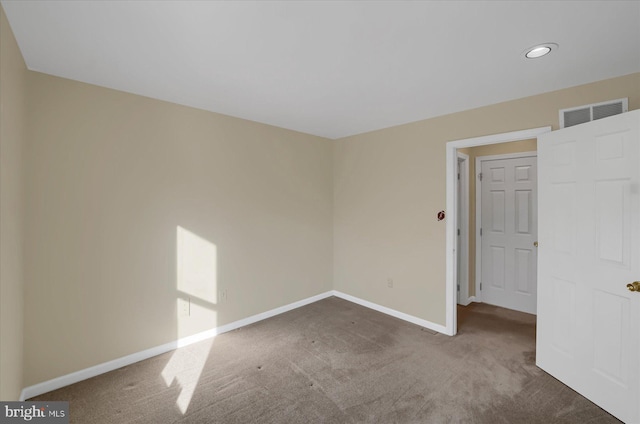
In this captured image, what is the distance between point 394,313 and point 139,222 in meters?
3.20

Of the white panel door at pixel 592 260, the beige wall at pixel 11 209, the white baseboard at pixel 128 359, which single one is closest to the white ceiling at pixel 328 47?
the beige wall at pixel 11 209

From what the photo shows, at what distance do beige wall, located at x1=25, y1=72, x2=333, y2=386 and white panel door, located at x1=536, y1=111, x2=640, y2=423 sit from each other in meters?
2.92

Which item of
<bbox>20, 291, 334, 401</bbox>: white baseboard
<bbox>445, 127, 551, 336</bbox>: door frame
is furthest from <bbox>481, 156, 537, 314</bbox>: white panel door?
<bbox>20, 291, 334, 401</bbox>: white baseboard

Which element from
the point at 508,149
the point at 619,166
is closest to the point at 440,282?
the point at 619,166

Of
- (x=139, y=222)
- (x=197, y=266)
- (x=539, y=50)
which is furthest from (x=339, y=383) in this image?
(x=539, y=50)

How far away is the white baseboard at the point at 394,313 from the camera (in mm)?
3391

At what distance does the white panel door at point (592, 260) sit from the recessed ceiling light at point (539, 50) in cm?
74

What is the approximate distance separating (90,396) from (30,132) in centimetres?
210

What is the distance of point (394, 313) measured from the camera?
12.6 feet

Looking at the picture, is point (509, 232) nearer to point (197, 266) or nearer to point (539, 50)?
point (539, 50)

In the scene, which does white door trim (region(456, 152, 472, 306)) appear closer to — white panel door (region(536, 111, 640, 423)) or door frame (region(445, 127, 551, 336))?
door frame (region(445, 127, 551, 336))

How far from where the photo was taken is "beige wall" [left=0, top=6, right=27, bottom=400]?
157cm

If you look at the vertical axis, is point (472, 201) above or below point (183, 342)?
above

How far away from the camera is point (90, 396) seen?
223cm
